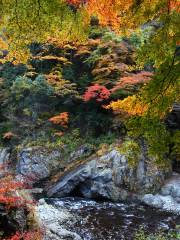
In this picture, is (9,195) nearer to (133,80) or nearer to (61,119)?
(133,80)

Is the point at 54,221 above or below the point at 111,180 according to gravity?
below

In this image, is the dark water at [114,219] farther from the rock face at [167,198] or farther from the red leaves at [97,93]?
the red leaves at [97,93]

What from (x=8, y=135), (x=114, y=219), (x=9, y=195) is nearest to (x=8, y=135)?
(x=8, y=135)

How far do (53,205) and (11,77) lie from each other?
10439mm

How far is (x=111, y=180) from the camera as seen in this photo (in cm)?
1445

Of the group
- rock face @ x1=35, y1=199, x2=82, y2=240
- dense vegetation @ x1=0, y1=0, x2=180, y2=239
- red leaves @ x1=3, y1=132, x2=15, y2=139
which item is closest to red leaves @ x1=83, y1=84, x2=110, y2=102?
dense vegetation @ x1=0, y1=0, x2=180, y2=239

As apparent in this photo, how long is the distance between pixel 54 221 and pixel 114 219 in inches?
81.6

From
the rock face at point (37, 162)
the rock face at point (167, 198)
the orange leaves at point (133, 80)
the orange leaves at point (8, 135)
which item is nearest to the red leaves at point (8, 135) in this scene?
the orange leaves at point (8, 135)

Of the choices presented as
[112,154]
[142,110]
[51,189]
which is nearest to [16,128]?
[51,189]

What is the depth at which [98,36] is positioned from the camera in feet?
68.6

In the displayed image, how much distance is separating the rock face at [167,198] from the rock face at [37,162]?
511cm

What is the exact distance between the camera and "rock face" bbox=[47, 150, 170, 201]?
14.3 meters

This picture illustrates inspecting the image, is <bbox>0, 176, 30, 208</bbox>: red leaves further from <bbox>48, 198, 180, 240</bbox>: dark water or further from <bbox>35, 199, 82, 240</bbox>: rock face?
<bbox>48, 198, 180, 240</bbox>: dark water

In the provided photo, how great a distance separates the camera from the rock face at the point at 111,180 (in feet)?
47.1
